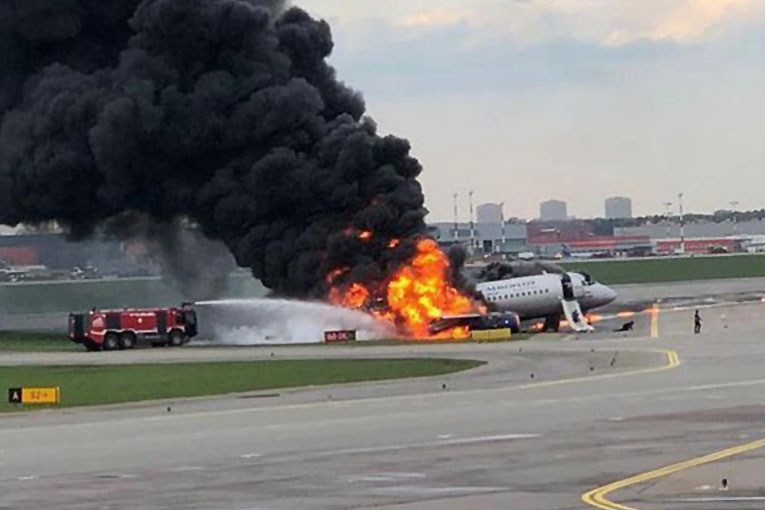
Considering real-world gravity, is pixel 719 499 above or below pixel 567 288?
below

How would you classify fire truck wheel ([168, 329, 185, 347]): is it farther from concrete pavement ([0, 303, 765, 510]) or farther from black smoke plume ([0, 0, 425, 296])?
concrete pavement ([0, 303, 765, 510])

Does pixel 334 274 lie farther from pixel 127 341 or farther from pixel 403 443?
pixel 403 443

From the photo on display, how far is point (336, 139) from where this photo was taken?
309 ft

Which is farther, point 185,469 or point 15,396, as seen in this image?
point 15,396

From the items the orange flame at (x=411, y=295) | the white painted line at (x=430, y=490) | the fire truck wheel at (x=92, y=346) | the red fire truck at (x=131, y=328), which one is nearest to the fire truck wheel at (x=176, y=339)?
the red fire truck at (x=131, y=328)

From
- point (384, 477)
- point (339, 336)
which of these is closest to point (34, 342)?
point (339, 336)

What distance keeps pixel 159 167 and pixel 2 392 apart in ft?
152

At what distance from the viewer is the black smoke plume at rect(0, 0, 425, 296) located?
92.2m

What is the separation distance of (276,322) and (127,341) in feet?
27.3

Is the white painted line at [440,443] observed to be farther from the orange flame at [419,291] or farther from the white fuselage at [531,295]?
the white fuselage at [531,295]

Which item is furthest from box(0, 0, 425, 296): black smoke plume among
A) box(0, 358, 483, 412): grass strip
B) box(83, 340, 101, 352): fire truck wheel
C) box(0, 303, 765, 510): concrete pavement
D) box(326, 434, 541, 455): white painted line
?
box(326, 434, 541, 455): white painted line

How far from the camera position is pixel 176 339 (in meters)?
89.8

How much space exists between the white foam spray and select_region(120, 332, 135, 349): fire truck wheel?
5284mm

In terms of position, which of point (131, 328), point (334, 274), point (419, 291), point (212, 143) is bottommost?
point (131, 328)
